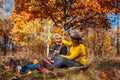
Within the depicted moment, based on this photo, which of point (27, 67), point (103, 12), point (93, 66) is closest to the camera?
point (93, 66)

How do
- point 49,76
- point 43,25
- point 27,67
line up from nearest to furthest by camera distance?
point 49,76 < point 27,67 < point 43,25

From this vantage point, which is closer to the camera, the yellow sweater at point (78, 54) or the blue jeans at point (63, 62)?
the blue jeans at point (63, 62)

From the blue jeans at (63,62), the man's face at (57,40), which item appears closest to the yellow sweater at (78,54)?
the blue jeans at (63,62)

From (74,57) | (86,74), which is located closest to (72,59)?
(74,57)

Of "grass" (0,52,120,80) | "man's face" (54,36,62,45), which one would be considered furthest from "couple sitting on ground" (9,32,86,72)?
"grass" (0,52,120,80)

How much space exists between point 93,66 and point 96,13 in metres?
13.5

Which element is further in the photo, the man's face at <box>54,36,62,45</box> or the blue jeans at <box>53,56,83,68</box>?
the man's face at <box>54,36,62,45</box>

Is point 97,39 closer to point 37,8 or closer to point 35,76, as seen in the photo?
point 37,8

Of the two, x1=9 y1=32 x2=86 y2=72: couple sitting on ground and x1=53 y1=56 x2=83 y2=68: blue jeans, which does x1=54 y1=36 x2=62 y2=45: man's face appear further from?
x1=53 y1=56 x2=83 y2=68: blue jeans

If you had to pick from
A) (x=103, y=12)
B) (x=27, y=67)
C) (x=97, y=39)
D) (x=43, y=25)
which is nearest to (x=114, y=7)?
(x=103, y=12)

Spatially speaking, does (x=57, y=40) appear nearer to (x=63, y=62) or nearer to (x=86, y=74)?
(x=63, y=62)

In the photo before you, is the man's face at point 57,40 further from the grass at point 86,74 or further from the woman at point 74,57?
the grass at point 86,74

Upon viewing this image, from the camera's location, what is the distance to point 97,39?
20891mm

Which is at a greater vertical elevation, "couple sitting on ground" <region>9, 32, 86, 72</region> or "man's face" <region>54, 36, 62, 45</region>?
"man's face" <region>54, 36, 62, 45</region>
